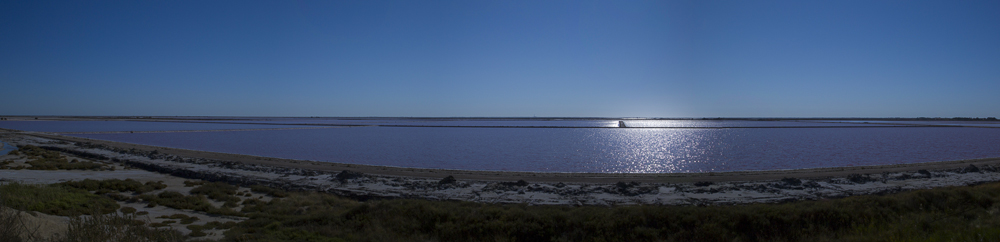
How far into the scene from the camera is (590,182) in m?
16.2

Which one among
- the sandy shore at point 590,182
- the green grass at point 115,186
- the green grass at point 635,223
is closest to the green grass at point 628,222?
the green grass at point 635,223

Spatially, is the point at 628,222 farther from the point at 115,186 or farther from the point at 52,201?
the point at 115,186

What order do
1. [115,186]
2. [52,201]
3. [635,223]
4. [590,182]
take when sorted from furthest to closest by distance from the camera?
[590,182], [115,186], [52,201], [635,223]

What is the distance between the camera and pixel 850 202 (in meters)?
10.1

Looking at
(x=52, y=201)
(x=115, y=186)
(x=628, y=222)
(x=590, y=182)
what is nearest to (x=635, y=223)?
(x=628, y=222)

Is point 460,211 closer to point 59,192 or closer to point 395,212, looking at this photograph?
point 395,212

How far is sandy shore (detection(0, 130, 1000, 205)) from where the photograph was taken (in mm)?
13341

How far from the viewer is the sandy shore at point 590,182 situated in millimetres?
13341

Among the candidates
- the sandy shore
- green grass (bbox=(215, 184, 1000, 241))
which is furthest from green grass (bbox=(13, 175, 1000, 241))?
the sandy shore

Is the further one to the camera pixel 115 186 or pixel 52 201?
pixel 115 186

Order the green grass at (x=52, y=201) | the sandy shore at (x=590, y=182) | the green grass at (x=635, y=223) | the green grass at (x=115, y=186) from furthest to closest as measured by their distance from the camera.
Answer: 1. the green grass at (x=115, y=186)
2. the sandy shore at (x=590, y=182)
3. the green grass at (x=52, y=201)
4. the green grass at (x=635, y=223)

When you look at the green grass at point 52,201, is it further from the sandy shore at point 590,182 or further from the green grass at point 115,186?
the sandy shore at point 590,182

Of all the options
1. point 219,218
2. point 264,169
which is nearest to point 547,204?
A: point 219,218

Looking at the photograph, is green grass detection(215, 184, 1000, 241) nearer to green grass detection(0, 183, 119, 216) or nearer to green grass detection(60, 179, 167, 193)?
green grass detection(0, 183, 119, 216)
